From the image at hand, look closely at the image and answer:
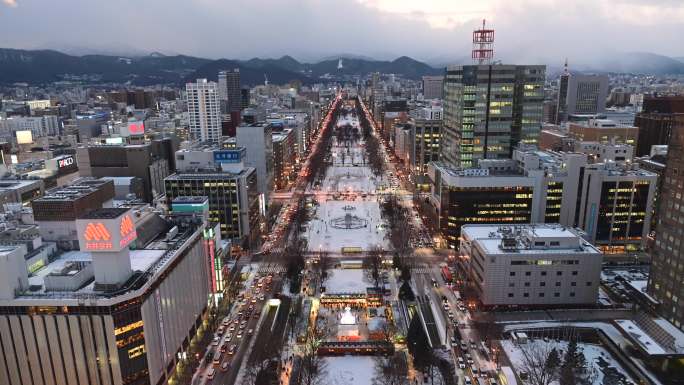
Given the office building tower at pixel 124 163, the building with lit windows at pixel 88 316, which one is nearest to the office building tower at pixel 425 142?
the office building tower at pixel 124 163

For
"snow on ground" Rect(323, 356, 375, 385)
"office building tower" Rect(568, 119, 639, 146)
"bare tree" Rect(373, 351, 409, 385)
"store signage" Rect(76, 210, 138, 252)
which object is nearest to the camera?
"store signage" Rect(76, 210, 138, 252)

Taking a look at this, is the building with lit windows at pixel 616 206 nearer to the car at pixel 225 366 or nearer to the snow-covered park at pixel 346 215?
the snow-covered park at pixel 346 215

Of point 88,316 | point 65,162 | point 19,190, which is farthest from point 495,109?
point 65,162

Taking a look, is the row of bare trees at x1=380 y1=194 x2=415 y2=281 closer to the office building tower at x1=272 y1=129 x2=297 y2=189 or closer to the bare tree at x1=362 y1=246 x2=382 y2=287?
the bare tree at x1=362 y1=246 x2=382 y2=287

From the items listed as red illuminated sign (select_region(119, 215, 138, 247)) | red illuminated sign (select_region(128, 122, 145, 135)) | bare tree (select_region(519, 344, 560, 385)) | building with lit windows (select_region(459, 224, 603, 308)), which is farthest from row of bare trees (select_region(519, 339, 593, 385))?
red illuminated sign (select_region(128, 122, 145, 135))

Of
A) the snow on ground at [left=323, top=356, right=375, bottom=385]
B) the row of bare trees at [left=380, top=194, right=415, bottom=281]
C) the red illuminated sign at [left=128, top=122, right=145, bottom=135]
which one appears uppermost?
the red illuminated sign at [left=128, top=122, right=145, bottom=135]

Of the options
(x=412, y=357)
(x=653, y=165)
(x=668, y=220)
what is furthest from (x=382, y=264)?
(x=653, y=165)

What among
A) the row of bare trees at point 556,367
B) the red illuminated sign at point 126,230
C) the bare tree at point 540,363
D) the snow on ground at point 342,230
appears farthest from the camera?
the snow on ground at point 342,230
